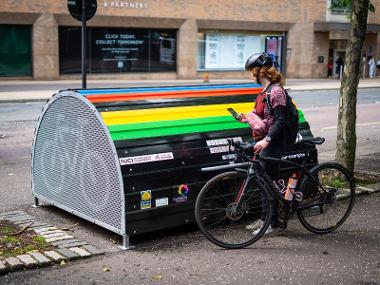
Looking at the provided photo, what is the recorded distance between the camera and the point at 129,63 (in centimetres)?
3381

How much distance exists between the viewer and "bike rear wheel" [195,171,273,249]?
534 cm

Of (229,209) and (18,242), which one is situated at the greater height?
(229,209)

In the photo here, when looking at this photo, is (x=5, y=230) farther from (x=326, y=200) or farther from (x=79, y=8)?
(x=79, y=8)

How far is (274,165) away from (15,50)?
26.9 m

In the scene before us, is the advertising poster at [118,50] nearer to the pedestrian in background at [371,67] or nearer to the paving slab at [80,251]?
the pedestrian in background at [371,67]

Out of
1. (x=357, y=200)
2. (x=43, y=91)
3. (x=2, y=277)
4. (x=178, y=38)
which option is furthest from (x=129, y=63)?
(x=2, y=277)

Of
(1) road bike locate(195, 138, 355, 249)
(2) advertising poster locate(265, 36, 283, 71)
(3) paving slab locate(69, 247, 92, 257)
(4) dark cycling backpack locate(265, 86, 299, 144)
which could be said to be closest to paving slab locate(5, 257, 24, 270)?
(3) paving slab locate(69, 247, 92, 257)

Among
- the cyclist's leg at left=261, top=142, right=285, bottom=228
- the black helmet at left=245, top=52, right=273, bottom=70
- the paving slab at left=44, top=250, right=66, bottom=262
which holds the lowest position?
the paving slab at left=44, top=250, right=66, bottom=262

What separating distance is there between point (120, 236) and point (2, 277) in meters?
1.37

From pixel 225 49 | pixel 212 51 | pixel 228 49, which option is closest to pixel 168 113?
pixel 212 51

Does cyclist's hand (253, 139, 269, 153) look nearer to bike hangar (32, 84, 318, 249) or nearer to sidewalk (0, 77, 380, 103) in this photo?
bike hangar (32, 84, 318, 249)

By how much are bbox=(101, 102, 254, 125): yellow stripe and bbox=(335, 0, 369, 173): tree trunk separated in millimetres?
1822

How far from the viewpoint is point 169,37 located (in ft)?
115

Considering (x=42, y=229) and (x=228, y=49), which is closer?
(x=42, y=229)
